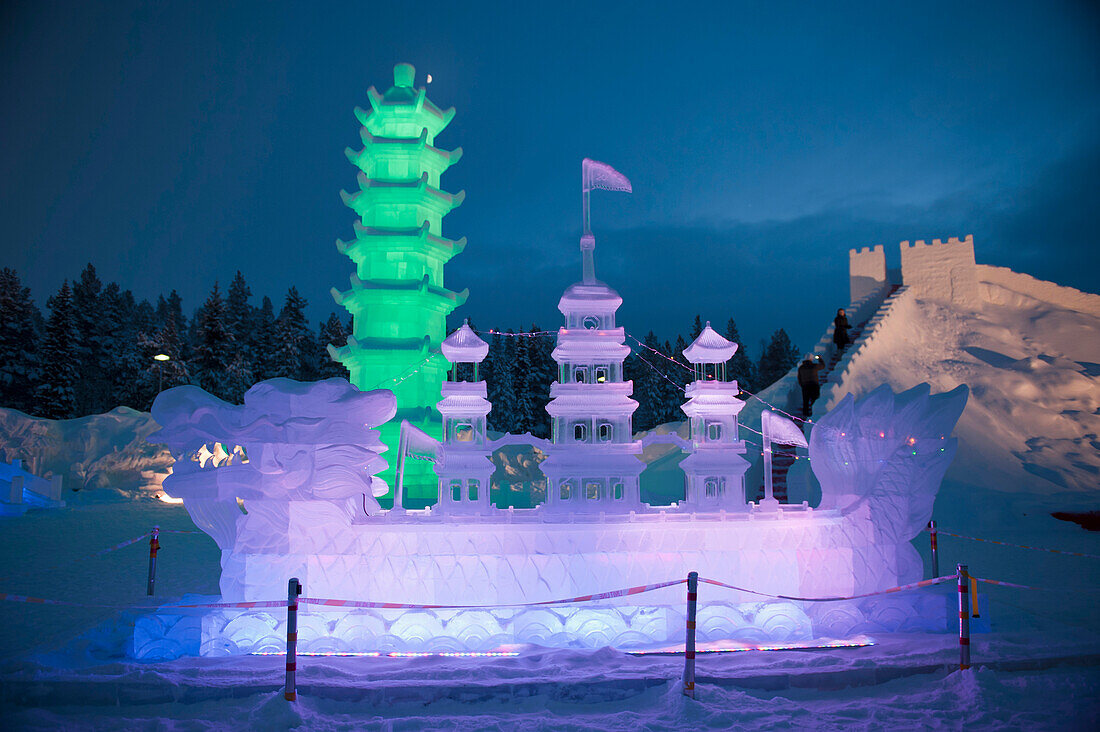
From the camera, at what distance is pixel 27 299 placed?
33.4 meters

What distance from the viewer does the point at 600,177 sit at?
10.7 meters

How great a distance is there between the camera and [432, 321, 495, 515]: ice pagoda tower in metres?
9.91

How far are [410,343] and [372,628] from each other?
528 inches

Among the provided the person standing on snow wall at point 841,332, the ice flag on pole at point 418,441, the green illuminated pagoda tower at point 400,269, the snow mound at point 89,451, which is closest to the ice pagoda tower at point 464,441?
the ice flag on pole at point 418,441

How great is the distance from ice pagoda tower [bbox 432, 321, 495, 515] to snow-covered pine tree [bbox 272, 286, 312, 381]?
87.6 feet

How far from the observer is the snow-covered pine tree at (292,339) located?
35.5 meters

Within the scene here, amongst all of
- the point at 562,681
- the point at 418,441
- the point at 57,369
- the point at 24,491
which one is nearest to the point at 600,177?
the point at 418,441

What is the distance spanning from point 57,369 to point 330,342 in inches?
482

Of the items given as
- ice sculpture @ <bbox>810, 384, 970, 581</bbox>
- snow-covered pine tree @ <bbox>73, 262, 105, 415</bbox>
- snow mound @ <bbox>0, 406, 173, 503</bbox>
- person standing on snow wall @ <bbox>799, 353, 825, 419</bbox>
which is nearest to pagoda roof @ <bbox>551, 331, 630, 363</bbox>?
ice sculpture @ <bbox>810, 384, 970, 581</bbox>

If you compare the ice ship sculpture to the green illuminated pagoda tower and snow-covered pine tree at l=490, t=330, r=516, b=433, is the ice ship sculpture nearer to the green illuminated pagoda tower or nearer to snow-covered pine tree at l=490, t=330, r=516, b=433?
the green illuminated pagoda tower

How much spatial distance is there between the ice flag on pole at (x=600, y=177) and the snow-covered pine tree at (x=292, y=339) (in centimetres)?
2752

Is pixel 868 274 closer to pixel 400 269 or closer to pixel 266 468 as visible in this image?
pixel 400 269

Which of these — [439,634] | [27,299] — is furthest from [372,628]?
[27,299]

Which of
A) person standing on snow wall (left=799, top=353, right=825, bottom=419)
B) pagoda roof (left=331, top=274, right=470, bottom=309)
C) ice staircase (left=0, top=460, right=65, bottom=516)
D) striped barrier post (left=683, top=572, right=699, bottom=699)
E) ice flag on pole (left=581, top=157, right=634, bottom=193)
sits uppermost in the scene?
pagoda roof (left=331, top=274, right=470, bottom=309)
